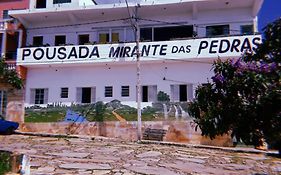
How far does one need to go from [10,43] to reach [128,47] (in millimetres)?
9703

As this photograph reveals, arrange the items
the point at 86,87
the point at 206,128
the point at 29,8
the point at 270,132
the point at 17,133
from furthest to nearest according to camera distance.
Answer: the point at 29,8
the point at 86,87
the point at 17,133
the point at 206,128
the point at 270,132

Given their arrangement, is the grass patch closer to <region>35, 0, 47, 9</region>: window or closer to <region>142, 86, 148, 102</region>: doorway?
<region>142, 86, 148, 102</region>: doorway

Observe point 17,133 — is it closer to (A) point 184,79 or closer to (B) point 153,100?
(B) point 153,100

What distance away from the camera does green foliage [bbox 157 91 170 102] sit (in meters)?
22.7

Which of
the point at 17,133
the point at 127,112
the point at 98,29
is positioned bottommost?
the point at 17,133

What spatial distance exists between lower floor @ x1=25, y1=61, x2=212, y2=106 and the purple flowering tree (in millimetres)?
14153

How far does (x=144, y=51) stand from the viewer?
75.4ft

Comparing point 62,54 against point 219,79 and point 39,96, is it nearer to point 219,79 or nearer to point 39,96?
point 39,96

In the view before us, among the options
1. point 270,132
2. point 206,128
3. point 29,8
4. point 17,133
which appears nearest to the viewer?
point 270,132

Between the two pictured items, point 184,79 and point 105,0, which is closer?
point 184,79

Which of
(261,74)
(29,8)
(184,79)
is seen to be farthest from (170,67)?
(261,74)

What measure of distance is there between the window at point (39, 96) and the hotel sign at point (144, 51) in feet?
6.79

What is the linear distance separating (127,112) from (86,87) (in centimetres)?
366

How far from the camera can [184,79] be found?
22.9 metres
